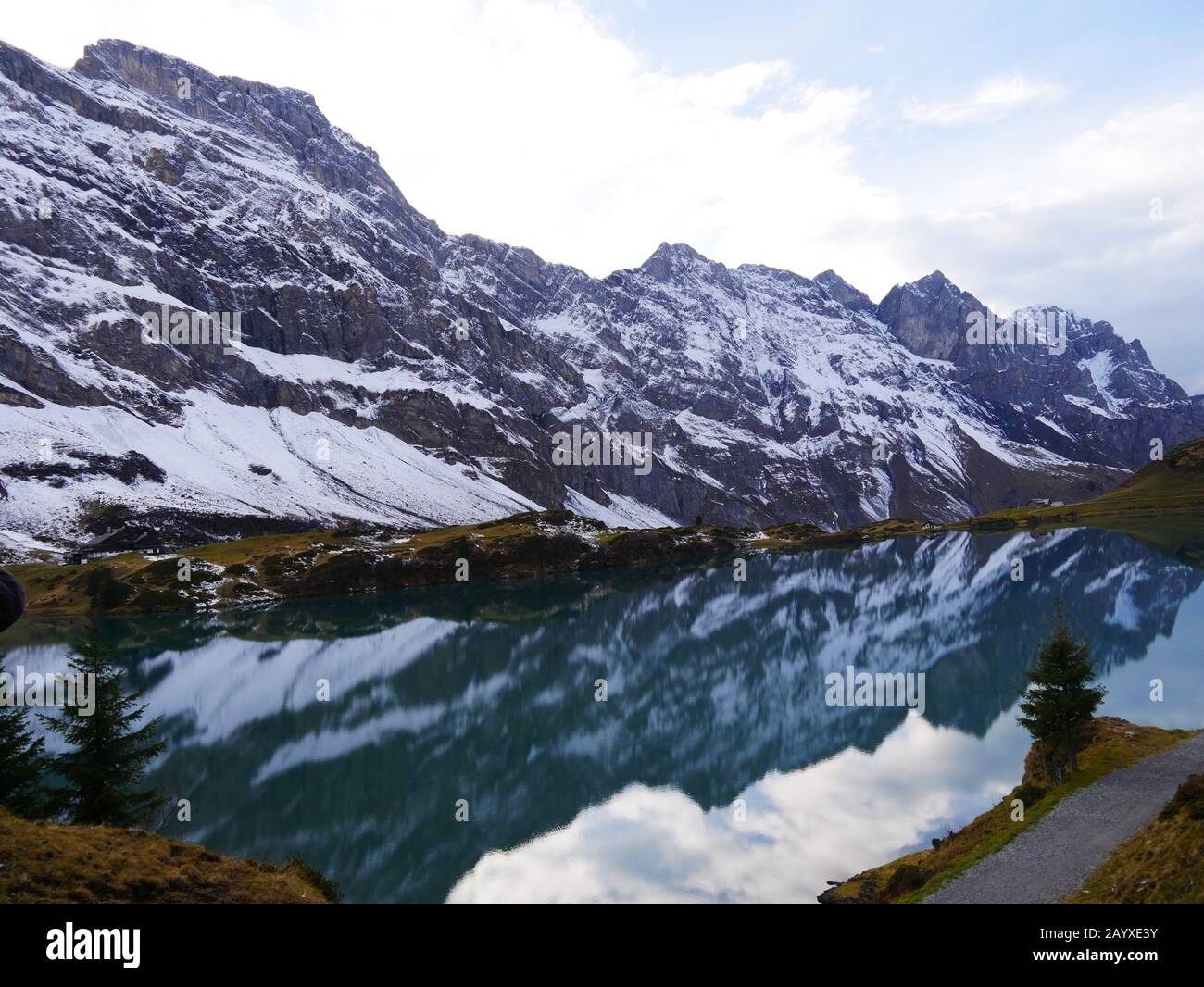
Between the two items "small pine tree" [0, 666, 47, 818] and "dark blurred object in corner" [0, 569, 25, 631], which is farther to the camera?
"small pine tree" [0, 666, 47, 818]

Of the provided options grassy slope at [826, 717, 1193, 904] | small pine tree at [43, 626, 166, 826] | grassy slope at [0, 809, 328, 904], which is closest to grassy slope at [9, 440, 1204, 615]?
grassy slope at [826, 717, 1193, 904]

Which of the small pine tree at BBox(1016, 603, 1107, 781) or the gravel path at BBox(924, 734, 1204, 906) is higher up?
the small pine tree at BBox(1016, 603, 1107, 781)

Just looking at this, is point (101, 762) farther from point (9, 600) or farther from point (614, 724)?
point (614, 724)

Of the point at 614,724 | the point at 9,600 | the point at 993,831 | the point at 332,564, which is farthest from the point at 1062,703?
the point at 332,564

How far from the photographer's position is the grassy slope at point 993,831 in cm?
2789

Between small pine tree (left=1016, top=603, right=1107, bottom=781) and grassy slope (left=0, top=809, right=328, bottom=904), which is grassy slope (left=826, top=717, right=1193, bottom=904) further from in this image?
grassy slope (left=0, top=809, right=328, bottom=904)

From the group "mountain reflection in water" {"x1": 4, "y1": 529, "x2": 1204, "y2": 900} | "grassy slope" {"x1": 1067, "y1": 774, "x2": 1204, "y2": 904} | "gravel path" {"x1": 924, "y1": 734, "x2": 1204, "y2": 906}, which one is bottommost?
"mountain reflection in water" {"x1": 4, "y1": 529, "x2": 1204, "y2": 900}

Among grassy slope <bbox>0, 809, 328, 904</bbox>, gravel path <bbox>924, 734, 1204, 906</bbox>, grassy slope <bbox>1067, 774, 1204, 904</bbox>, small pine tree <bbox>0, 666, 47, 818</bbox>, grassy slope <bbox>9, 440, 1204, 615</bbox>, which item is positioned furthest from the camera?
grassy slope <bbox>9, 440, 1204, 615</bbox>

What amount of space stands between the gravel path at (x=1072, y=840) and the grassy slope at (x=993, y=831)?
725 mm

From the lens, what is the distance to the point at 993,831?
30.4 meters

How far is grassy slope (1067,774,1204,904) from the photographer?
58.0 feet

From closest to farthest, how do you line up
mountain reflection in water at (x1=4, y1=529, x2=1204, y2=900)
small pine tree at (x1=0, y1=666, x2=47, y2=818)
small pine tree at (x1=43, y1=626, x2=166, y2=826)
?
small pine tree at (x1=0, y1=666, x2=47, y2=818), small pine tree at (x1=43, y1=626, x2=166, y2=826), mountain reflection in water at (x1=4, y1=529, x2=1204, y2=900)

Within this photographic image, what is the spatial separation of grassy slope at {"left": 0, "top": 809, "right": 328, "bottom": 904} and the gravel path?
19365 mm
